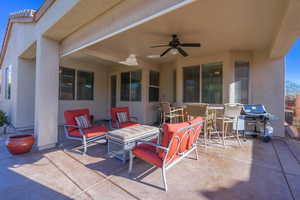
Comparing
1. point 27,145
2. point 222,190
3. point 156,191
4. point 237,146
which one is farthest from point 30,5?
point 237,146

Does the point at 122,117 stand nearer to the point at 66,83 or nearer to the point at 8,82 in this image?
the point at 66,83

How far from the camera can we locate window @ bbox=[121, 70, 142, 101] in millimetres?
6577

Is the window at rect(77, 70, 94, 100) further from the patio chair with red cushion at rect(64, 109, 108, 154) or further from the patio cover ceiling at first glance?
the patio chair with red cushion at rect(64, 109, 108, 154)

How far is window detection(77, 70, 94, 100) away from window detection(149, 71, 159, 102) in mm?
3086

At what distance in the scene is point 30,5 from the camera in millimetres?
5188

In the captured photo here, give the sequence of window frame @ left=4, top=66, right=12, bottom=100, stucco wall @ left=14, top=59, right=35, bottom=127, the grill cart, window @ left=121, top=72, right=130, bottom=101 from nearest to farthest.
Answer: the grill cart < stucco wall @ left=14, top=59, right=35, bottom=127 < window frame @ left=4, top=66, right=12, bottom=100 < window @ left=121, top=72, right=130, bottom=101

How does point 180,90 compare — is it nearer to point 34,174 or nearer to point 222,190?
point 222,190

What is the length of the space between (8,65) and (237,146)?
31.5 ft

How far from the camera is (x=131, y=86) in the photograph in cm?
688

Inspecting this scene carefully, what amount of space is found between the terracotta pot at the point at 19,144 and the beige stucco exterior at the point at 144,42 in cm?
27

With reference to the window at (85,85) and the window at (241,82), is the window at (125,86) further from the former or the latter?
the window at (241,82)

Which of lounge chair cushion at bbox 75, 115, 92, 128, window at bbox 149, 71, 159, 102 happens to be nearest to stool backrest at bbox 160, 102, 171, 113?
window at bbox 149, 71, 159, 102

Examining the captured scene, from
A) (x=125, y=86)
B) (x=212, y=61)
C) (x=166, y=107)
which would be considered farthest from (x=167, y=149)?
(x=125, y=86)

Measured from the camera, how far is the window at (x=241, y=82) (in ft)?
16.5
